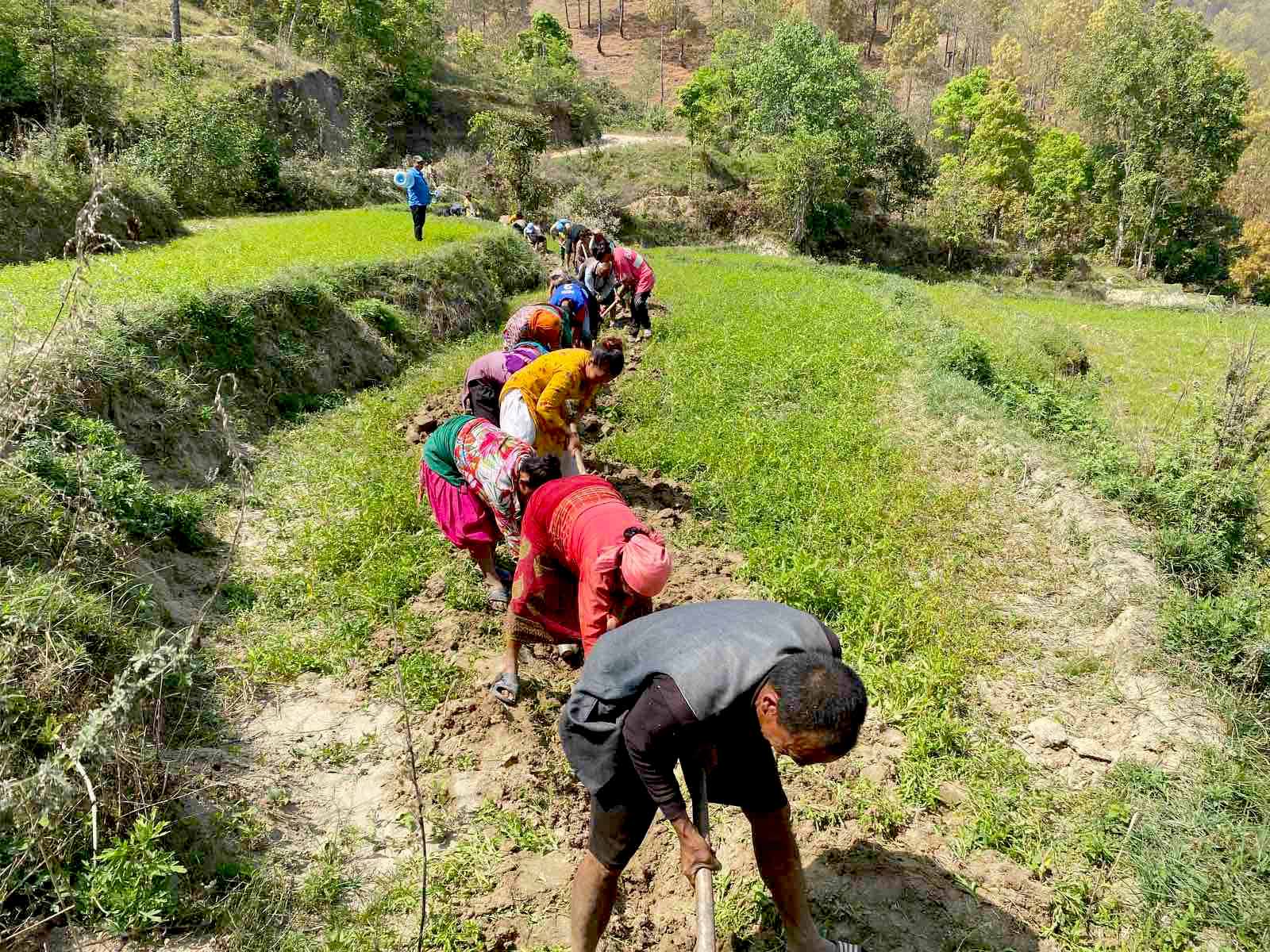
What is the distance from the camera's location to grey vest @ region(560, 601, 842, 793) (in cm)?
203

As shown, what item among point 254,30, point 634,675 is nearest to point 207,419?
point 634,675

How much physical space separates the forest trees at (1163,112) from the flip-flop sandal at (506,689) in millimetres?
38080

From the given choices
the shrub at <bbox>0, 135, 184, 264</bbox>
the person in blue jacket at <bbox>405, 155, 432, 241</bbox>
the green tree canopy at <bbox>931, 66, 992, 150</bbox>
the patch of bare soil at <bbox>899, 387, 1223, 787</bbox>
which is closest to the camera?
the patch of bare soil at <bbox>899, 387, 1223, 787</bbox>

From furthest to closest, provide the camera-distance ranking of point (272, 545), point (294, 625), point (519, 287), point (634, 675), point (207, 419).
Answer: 1. point (519, 287)
2. point (207, 419)
3. point (272, 545)
4. point (294, 625)
5. point (634, 675)

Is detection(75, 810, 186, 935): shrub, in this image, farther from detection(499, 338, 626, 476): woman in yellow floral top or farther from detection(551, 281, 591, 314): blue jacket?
detection(551, 281, 591, 314): blue jacket

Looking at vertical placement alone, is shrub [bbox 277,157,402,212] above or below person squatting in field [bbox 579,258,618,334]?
above

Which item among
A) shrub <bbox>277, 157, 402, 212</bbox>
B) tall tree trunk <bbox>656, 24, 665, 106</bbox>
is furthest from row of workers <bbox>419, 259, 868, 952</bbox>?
tall tree trunk <bbox>656, 24, 665, 106</bbox>

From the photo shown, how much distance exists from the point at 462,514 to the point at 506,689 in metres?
1.18

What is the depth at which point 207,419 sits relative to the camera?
6.04m

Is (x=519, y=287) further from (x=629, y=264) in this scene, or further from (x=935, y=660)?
(x=935, y=660)

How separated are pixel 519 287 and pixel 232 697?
1208 cm

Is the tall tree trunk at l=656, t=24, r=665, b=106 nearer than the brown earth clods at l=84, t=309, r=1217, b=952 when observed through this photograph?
No

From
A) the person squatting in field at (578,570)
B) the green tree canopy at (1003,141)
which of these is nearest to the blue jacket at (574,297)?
the person squatting in field at (578,570)

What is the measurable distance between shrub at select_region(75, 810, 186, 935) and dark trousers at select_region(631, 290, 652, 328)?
903 centimetres
